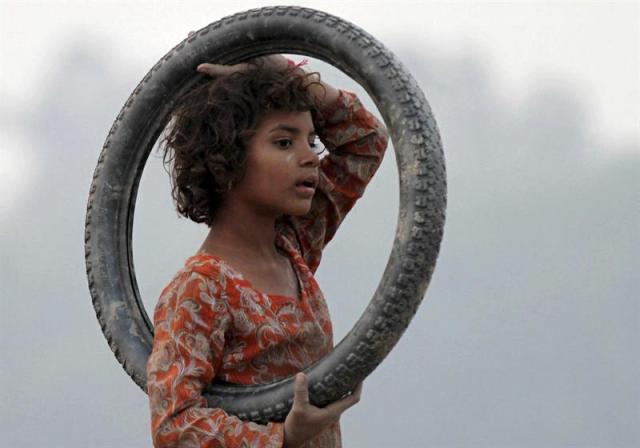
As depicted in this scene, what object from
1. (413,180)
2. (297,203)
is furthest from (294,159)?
(413,180)

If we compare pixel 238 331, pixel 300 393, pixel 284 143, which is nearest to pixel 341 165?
pixel 284 143

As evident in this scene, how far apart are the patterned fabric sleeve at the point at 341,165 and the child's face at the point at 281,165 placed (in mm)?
182

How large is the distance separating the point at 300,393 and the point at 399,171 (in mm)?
508

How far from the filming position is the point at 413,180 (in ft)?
8.54

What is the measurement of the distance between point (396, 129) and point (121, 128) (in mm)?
798

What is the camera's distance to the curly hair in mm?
2781

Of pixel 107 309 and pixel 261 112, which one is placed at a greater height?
pixel 261 112

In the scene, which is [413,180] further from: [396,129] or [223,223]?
[223,223]

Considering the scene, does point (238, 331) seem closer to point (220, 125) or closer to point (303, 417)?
point (303, 417)

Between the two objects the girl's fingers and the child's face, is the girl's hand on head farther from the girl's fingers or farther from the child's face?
the child's face

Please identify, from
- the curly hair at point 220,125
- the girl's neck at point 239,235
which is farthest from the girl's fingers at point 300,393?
the curly hair at point 220,125

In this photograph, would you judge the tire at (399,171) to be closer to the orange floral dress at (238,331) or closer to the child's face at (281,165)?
the orange floral dress at (238,331)

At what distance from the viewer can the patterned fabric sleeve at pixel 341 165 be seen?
2.98 m

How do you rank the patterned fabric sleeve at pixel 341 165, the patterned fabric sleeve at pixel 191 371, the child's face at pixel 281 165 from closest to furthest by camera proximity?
the patterned fabric sleeve at pixel 191 371 → the child's face at pixel 281 165 → the patterned fabric sleeve at pixel 341 165
